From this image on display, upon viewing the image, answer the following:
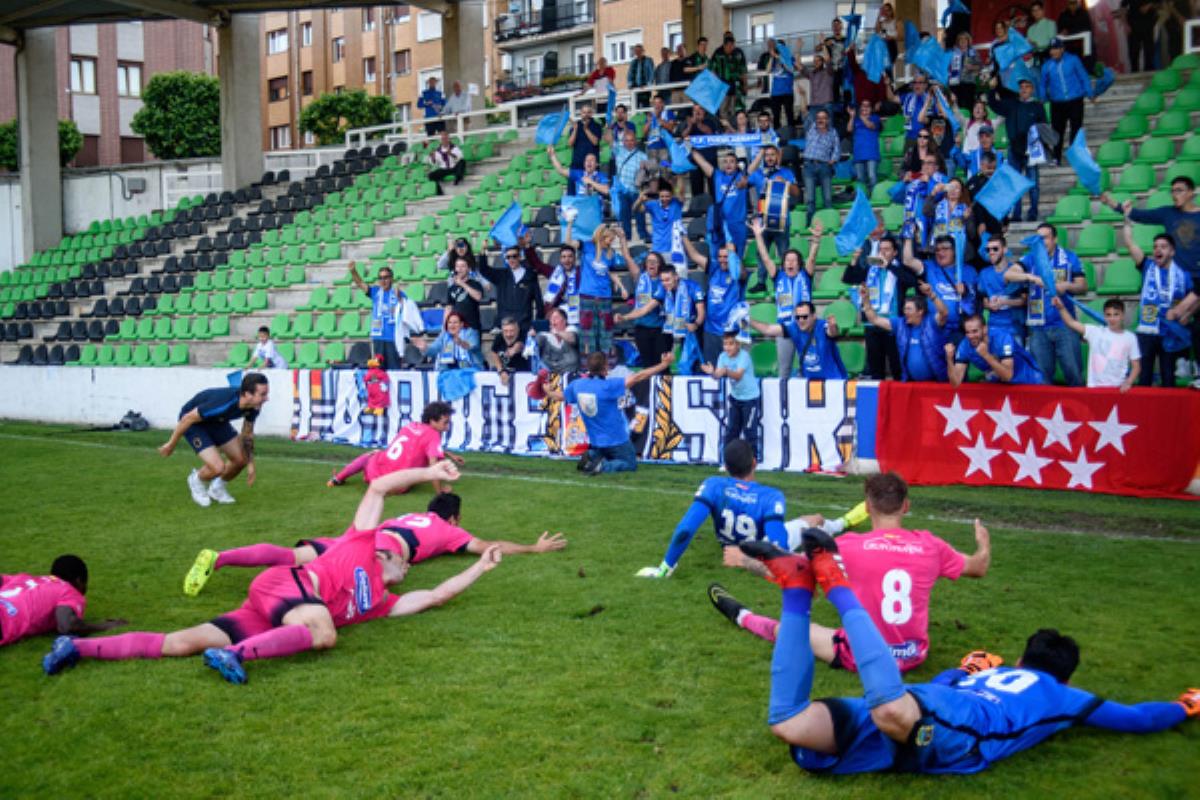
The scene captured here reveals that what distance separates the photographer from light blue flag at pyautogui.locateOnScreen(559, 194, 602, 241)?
17.1 meters

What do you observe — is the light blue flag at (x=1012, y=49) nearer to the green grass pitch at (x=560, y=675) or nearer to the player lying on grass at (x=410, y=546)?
the green grass pitch at (x=560, y=675)

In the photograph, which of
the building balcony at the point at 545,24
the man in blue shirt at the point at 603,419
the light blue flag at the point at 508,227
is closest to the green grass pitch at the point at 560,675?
the man in blue shirt at the point at 603,419

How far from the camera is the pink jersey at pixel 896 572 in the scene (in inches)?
232

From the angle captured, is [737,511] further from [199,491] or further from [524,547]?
[199,491]

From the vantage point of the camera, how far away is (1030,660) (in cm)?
548

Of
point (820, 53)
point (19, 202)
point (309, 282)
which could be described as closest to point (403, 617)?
point (820, 53)

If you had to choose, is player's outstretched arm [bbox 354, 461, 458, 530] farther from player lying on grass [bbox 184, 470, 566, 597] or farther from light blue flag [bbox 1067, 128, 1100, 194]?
light blue flag [bbox 1067, 128, 1100, 194]

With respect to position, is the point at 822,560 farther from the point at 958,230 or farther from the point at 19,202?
the point at 19,202

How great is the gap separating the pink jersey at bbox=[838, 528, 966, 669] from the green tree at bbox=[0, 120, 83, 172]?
4266 cm

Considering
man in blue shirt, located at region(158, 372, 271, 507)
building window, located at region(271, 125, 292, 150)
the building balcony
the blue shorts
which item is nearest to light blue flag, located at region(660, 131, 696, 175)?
man in blue shirt, located at region(158, 372, 271, 507)

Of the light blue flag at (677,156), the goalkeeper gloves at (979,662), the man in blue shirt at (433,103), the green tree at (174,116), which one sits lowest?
the goalkeeper gloves at (979,662)

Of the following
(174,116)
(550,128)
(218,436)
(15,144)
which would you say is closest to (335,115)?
(174,116)

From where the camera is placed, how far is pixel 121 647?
675cm

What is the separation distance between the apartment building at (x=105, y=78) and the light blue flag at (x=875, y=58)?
127ft
